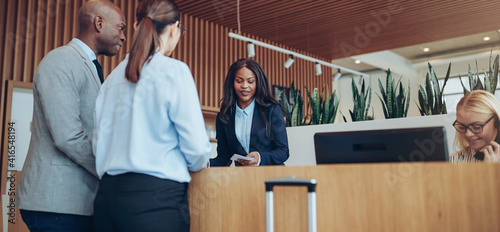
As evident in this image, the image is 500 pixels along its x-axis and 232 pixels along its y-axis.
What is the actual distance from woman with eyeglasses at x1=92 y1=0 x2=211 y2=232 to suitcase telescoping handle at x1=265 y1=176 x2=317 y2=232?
0.23 m

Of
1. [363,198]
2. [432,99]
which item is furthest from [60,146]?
[432,99]

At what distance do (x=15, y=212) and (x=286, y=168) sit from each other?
1956 millimetres

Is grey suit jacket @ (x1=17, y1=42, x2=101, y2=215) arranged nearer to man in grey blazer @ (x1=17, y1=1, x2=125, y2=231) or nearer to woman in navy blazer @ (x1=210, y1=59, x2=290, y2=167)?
man in grey blazer @ (x1=17, y1=1, x2=125, y2=231)

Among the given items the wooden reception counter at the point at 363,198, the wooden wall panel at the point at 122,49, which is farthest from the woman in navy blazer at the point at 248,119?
the wooden wall panel at the point at 122,49

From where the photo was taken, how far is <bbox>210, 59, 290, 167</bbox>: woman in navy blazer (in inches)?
89.5

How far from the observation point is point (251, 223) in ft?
4.27

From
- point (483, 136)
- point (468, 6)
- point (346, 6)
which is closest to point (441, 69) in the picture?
point (468, 6)

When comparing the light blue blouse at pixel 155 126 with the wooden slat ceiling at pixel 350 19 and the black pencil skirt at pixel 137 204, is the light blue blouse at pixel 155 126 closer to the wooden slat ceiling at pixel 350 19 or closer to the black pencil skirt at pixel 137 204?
the black pencil skirt at pixel 137 204

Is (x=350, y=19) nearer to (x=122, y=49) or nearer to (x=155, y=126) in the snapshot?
(x=122, y=49)

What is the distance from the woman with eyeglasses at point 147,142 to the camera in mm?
1166

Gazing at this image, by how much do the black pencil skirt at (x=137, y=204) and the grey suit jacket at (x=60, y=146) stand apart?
189 millimetres

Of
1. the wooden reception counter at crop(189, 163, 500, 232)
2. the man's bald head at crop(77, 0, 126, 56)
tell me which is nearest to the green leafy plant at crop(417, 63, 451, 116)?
the wooden reception counter at crop(189, 163, 500, 232)

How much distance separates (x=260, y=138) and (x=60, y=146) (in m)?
1.14

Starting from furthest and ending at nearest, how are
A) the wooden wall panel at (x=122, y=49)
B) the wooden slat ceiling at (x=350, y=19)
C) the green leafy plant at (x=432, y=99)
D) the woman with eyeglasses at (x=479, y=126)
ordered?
the wooden slat ceiling at (x=350, y=19), the wooden wall panel at (x=122, y=49), the green leafy plant at (x=432, y=99), the woman with eyeglasses at (x=479, y=126)
